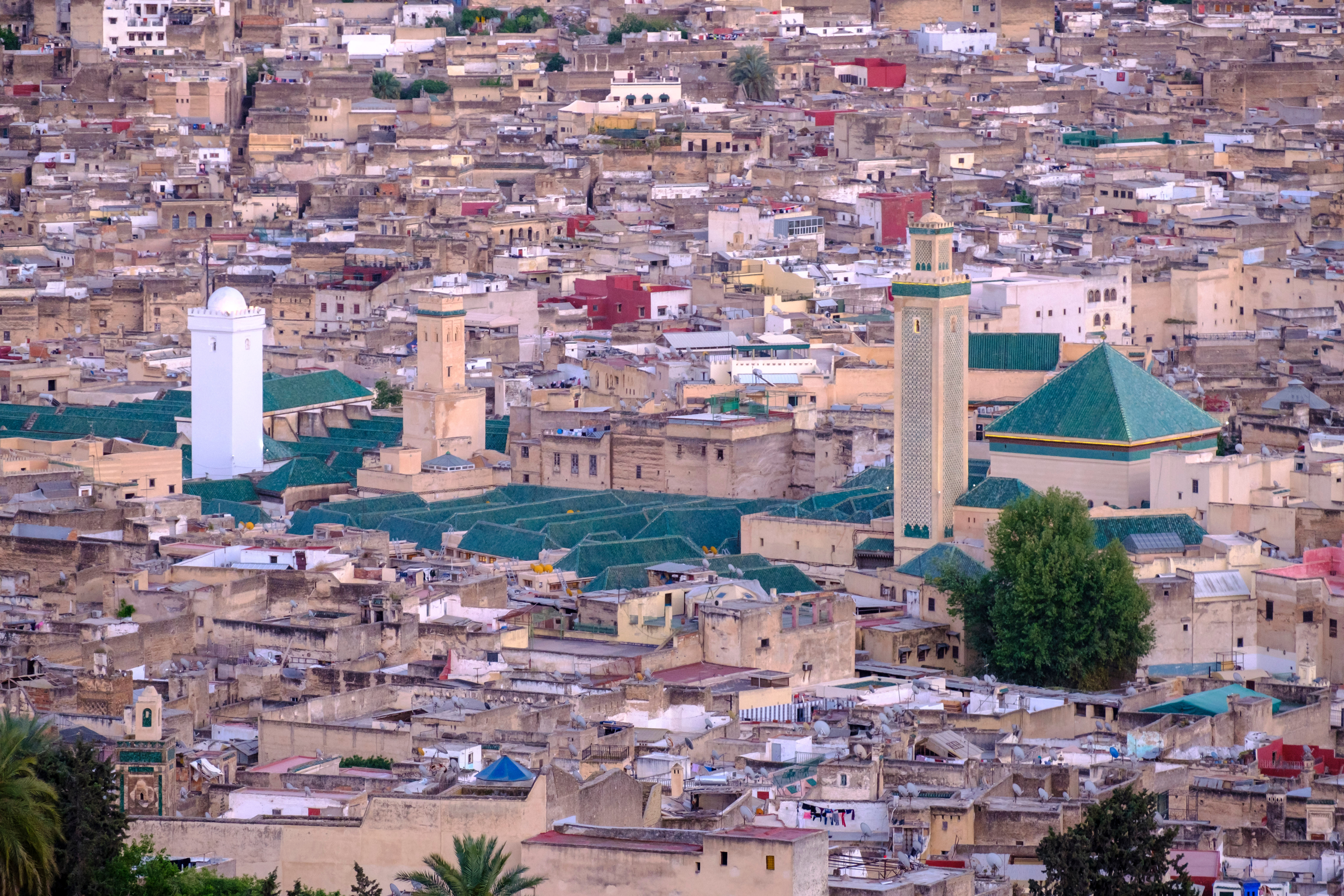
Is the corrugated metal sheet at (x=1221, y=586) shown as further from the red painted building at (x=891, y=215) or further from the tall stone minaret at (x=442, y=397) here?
the red painted building at (x=891, y=215)

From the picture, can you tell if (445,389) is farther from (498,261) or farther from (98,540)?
(498,261)

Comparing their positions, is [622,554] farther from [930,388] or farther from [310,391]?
[310,391]

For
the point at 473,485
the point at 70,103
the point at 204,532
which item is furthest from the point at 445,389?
the point at 70,103

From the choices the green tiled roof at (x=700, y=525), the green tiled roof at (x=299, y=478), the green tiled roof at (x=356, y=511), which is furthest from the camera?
the green tiled roof at (x=299, y=478)

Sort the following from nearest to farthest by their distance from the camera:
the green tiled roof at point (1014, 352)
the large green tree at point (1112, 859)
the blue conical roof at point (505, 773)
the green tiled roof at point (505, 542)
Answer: the large green tree at point (1112, 859)
the blue conical roof at point (505, 773)
the green tiled roof at point (505, 542)
the green tiled roof at point (1014, 352)

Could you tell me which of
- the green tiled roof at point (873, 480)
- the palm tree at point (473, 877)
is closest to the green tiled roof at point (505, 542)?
the green tiled roof at point (873, 480)

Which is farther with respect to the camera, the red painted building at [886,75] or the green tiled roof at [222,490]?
the red painted building at [886,75]

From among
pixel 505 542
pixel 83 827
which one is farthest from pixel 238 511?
pixel 83 827
